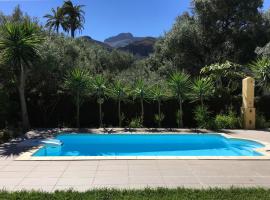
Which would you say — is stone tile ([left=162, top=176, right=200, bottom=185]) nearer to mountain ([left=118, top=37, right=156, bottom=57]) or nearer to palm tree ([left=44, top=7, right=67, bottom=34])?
palm tree ([left=44, top=7, right=67, bottom=34])

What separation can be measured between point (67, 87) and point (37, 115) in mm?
2180

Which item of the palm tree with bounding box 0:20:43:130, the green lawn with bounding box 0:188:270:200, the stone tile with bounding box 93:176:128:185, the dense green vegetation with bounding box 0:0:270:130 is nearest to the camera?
the green lawn with bounding box 0:188:270:200

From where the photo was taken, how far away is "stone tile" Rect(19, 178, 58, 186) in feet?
20.1

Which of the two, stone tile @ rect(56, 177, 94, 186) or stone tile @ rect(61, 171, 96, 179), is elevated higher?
stone tile @ rect(61, 171, 96, 179)

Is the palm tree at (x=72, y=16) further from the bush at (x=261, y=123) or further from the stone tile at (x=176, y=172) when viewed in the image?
the stone tile at (x=176, y=172)

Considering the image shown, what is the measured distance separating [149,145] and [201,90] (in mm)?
4516

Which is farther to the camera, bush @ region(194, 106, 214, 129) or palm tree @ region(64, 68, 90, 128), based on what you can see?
bush @ region(194, 106, 214, 129)

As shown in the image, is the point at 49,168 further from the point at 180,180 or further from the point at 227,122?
the point at 227,122

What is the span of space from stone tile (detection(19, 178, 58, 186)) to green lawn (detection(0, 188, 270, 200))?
72 centimetres

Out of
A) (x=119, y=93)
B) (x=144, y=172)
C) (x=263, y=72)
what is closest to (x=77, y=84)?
(x=119, y=93)

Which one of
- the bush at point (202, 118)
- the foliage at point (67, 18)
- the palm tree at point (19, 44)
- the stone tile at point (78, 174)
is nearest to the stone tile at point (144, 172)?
the stone tile at point (78, 174)

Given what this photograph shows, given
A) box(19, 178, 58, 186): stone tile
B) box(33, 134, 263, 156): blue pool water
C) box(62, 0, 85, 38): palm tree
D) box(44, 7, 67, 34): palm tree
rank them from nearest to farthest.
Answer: box(19, 178, 58, 186): stone tile
box(33, 134, 263, 156): blue pool water
box(44, 7, 67, 34): palm tree
box(62, 0, 85, 38): palm tree

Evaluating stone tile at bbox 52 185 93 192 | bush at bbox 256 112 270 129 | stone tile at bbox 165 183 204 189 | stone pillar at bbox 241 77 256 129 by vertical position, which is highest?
stone pillar at bbox 241 77 256 129

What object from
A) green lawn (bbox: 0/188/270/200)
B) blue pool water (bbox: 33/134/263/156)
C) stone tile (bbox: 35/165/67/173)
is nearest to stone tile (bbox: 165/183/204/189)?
green lawn (bbox: 0/188/270/200)
